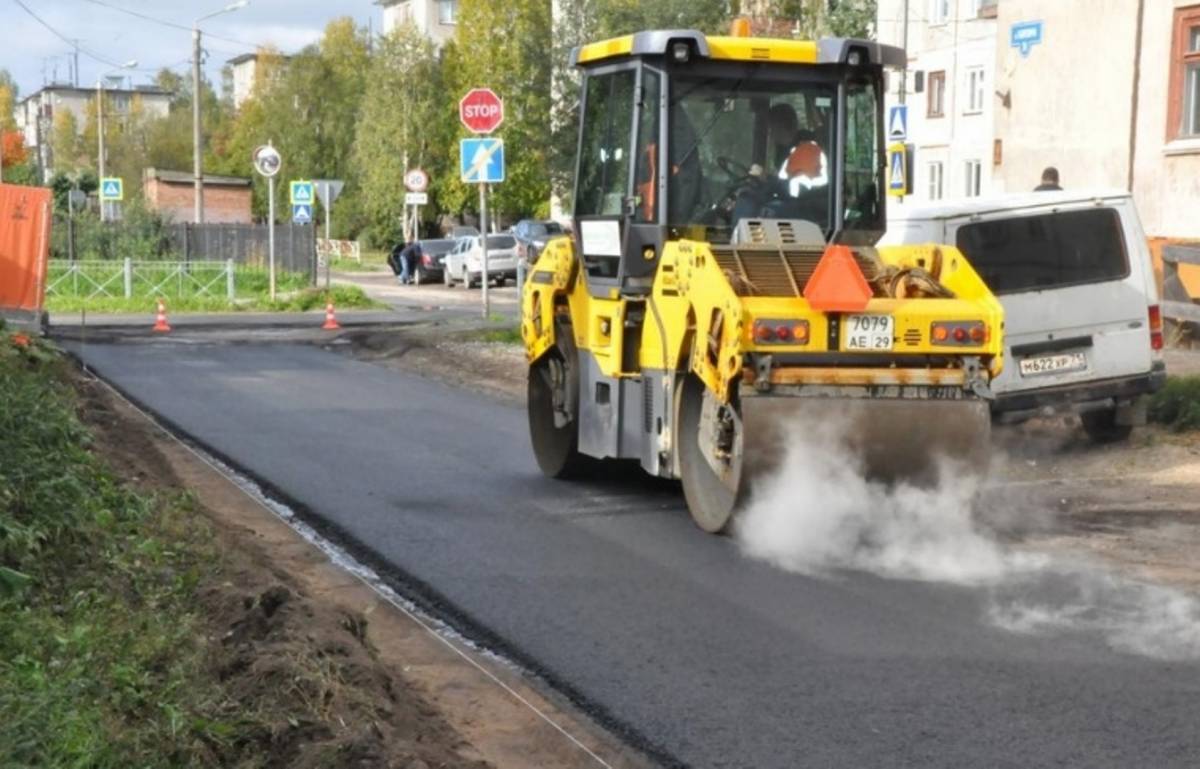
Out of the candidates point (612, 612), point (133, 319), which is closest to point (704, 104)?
point (612, 612)

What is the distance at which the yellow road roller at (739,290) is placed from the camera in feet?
31.6

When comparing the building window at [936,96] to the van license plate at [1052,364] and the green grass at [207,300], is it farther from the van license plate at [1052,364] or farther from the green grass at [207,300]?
the van license plate at [1052,364]

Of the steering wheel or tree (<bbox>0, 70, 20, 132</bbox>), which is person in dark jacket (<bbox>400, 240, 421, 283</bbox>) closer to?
the steering wheel

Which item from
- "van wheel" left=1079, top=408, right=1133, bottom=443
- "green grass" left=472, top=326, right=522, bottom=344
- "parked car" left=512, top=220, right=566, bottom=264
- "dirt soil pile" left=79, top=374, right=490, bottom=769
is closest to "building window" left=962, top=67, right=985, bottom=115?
"parked car" left=512, top=220, right=566, bottom=264

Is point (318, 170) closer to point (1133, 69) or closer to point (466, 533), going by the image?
point (1133, 69)

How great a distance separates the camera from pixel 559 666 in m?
7.54

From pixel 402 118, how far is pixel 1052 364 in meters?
65.6

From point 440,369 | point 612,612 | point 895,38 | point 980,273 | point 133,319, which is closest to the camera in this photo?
point 612,612

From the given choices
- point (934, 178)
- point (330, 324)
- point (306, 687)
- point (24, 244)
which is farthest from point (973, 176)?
point (306, 687)

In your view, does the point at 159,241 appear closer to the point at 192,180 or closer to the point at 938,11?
the point at 938,11

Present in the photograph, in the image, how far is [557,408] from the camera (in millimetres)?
12766

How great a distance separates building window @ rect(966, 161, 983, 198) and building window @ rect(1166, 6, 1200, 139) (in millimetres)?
22901

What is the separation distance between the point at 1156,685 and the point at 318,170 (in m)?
93.5

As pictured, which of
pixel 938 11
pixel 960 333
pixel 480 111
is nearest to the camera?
pixel 960 333
